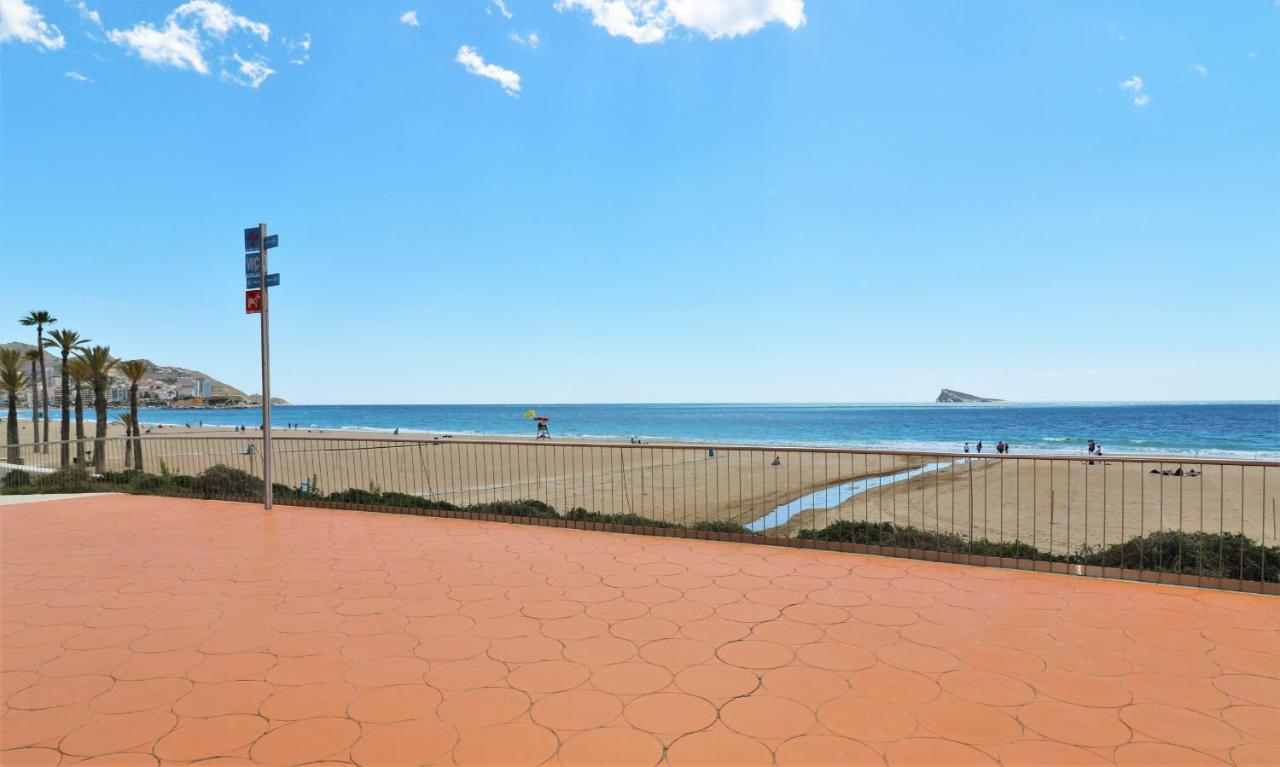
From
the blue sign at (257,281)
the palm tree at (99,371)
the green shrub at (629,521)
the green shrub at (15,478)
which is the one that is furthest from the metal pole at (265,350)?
the palm tree at (99,371)

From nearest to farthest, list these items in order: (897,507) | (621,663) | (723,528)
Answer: (621,663) < (723,528) < (897,507)

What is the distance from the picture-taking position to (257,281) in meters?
6.79

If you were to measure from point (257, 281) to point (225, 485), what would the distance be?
3333 mm

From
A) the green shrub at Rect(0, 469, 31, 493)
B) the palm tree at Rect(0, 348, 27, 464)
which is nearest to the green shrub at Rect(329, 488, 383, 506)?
the green shrub at Rect(0, 469, 31, 493)

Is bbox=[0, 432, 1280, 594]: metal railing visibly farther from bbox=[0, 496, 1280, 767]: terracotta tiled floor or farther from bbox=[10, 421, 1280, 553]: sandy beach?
bbox=[0, 496, 1280, 767]: terracotta tiled floor

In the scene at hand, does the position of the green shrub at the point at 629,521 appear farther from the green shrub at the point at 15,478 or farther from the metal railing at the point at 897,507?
the green shrub at the point at 15,478

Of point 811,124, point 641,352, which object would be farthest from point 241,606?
point 641,352

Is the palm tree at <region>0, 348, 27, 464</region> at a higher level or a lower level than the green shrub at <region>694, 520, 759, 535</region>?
higher

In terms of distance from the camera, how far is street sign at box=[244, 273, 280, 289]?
675 centimetres

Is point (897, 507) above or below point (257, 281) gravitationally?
below

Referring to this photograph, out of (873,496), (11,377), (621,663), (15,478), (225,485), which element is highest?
(11,377)

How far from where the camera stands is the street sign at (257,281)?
675 cm

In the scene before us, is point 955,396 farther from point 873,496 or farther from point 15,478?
point 15,478

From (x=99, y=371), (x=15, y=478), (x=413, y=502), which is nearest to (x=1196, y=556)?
(x=413, y=502)
